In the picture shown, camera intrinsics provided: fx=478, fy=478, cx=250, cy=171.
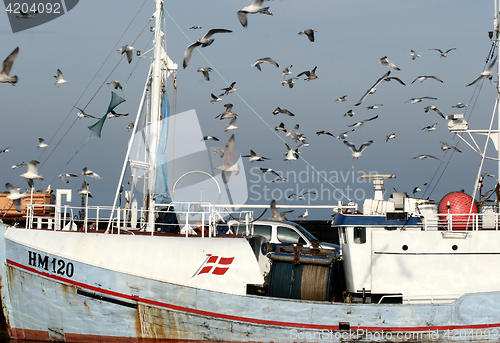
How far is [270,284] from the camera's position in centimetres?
1184

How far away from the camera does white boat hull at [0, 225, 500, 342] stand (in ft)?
36.6

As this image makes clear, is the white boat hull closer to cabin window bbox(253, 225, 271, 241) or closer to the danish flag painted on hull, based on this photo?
the danish flag painted on hull

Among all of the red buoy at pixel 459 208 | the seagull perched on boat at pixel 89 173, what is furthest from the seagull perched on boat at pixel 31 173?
the red buoy at pixel 459 208

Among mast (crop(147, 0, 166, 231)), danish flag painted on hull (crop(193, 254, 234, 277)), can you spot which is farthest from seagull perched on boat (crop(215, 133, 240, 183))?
danish flag painted on hull (crop(193, 254, 234, 277))

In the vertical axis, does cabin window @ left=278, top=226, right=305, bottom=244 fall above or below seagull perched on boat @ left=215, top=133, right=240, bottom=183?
below

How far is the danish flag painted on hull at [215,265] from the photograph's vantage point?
11.8 metres

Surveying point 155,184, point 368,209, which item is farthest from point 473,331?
point 155,184

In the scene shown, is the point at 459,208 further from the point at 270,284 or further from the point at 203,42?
the point at 203,42

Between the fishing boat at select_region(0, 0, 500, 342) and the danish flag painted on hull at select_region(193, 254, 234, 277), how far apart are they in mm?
25

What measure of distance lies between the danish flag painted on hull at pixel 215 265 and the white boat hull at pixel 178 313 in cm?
50

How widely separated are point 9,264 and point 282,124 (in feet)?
39.3

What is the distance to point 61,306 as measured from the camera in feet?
40.5

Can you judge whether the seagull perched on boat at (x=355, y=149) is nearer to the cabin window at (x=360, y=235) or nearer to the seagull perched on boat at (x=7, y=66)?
the cabin window at (x=360, y=235)

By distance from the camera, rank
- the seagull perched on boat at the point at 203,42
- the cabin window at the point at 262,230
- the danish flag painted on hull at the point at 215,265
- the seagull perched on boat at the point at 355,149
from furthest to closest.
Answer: the seagull perched on boat at the point at 355,149, the cabin window at the point at 262,230, the seagull perched on boat at the point at 203,42, the danish flag painted on hull at the point at 215,265
